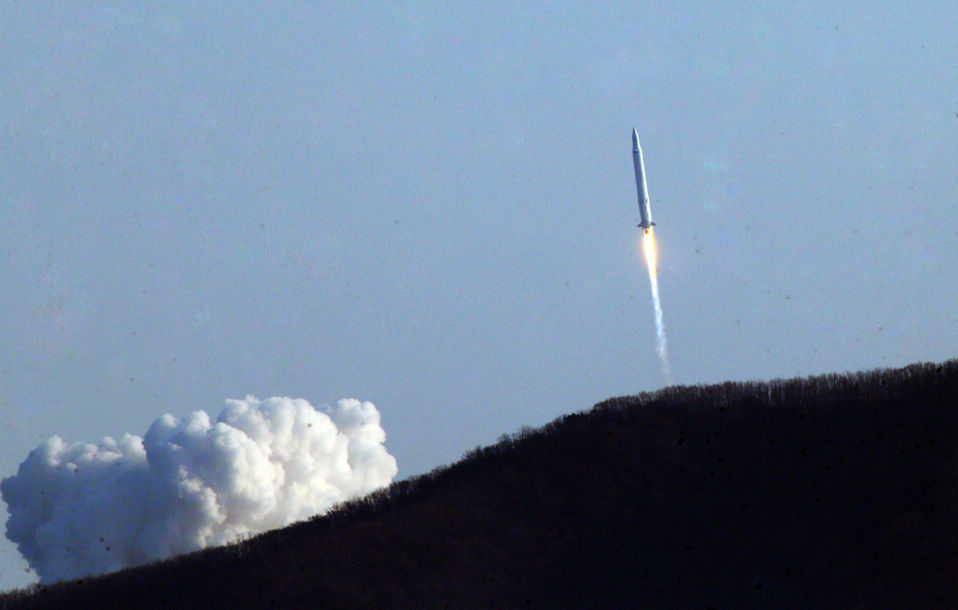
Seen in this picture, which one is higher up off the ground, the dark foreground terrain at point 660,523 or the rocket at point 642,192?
the rocket at point 642,192

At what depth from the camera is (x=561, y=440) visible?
186ft

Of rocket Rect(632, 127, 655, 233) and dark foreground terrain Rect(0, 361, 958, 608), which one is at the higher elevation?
rocket Rect(632, 127, 655, 233)

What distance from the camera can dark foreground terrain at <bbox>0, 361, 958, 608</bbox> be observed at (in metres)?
44.7

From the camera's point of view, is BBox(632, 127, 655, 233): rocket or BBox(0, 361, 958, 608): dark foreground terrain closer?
BBox(0, 361, 958, 608): dark foreground terrain

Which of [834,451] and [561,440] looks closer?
[834,451]

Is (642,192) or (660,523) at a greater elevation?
(642,192)

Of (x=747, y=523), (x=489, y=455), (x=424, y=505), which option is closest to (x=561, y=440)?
(x=489, y=455)

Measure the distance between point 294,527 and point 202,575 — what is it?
514cm

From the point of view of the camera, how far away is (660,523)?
49.0m

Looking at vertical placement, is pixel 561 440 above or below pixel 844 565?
above

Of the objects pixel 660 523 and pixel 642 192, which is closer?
pixel 660 523

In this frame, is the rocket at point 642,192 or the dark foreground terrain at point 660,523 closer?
the dark foreground terrain at point 660,523

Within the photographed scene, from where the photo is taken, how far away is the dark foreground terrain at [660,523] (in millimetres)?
44688

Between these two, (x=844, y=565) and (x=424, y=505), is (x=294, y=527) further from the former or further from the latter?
(x=844, y=565)
